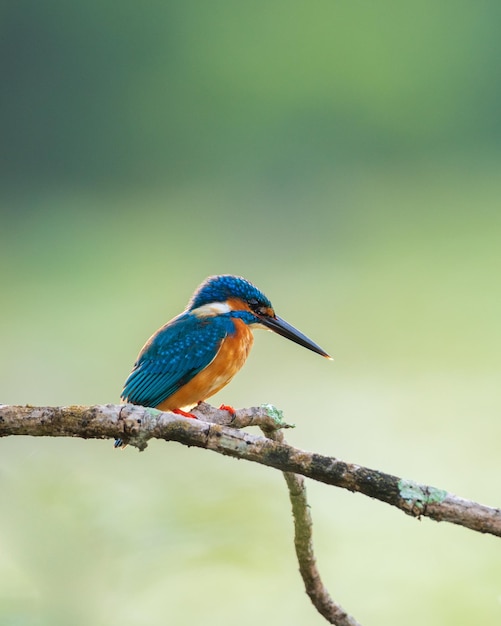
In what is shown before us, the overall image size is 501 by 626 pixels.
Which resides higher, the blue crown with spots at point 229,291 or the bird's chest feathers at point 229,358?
the blue crown with spots at point 229,291

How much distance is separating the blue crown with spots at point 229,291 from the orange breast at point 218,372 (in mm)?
89

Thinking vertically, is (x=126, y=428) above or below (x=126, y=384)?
below

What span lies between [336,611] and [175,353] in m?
0.85

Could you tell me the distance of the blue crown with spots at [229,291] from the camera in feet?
8.39

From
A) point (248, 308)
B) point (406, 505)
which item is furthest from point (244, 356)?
point (406, 505)

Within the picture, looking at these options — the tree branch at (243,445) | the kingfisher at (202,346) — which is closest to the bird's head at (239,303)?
the kingfisher at (202,346)

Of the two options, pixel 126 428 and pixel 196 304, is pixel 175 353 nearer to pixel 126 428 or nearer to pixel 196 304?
pixel 196 304

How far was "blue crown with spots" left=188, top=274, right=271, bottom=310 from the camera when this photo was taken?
2.56m

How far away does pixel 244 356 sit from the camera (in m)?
2.55

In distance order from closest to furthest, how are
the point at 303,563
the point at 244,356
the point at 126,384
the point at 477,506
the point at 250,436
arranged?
the point at 477,506, the point at 250,436, the point at 303,563, the point at 126,384, the point at 244,356

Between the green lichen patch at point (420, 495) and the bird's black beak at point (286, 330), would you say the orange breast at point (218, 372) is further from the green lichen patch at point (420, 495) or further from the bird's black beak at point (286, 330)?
the green lichen patch at point (420, 495)

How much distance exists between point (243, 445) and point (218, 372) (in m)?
0.97

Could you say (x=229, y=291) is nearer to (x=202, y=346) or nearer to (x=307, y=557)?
(x=202, y=346)

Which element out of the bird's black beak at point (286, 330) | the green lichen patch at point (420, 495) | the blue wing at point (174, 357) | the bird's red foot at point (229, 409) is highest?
the bird's black beak at point (286, 330)
